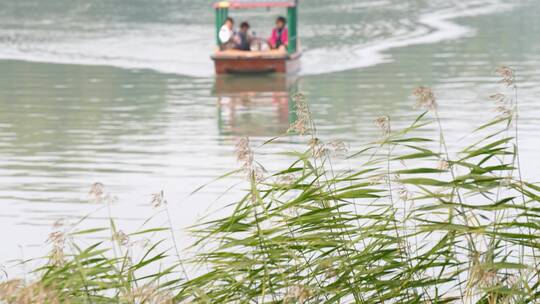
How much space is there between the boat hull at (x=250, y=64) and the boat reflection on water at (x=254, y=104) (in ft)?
0.72

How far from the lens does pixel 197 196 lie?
40.9 feet

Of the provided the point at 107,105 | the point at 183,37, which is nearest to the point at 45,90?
the point at 107,105

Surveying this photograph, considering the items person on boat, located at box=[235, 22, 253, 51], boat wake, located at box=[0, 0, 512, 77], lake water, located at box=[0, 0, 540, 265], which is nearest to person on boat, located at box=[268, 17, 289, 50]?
person on boat, located at box=[235, 22, 253, 51]

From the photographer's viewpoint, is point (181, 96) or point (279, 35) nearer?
point (181, 96)

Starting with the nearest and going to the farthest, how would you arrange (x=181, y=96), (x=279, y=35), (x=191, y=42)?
(x=181, y=96), (x=279, y=35), (x=191, y=42)

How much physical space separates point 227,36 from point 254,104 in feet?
16.6

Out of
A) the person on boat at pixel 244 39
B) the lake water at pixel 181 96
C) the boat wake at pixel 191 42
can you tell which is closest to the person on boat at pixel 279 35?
the person on boat at pixel 244 39

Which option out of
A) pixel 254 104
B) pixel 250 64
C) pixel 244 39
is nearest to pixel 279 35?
pixel 244 39

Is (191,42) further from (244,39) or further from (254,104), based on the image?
(254,104)

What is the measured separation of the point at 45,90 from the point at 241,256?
20.0 m

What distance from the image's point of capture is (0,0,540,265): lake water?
13.0 metres

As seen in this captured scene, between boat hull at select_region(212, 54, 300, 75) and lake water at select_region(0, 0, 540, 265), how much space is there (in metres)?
0.33

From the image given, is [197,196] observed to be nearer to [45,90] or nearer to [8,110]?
[8,110]

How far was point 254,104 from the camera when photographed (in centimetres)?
2264
